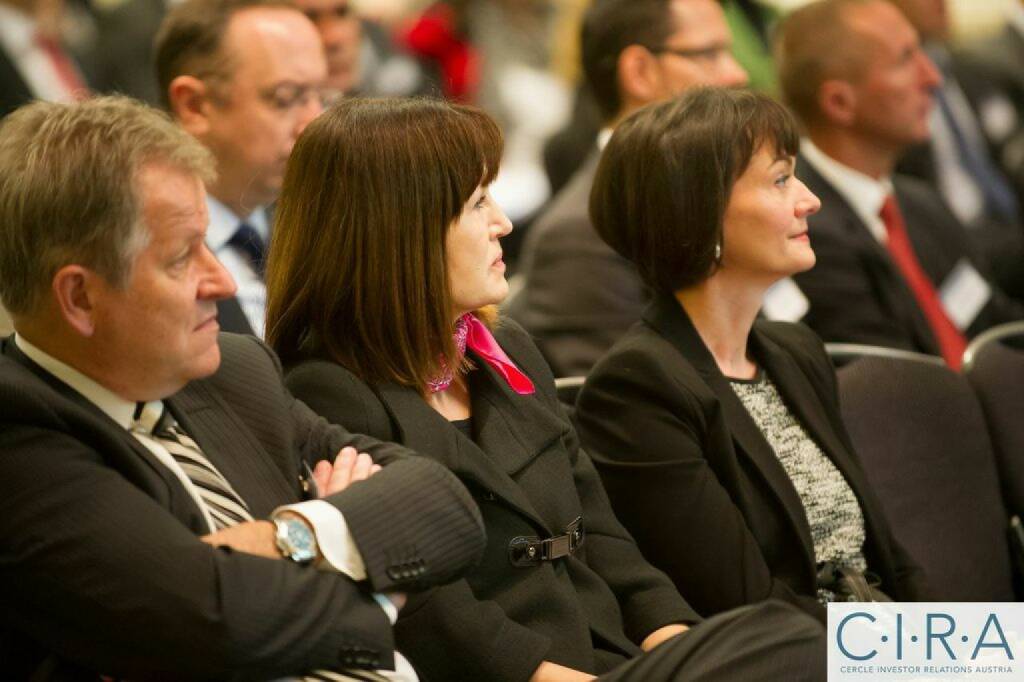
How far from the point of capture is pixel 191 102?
4043 millimetres

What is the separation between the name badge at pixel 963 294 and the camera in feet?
15.3

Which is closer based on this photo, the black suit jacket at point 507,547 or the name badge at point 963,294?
the black suit jacket at point 507,547

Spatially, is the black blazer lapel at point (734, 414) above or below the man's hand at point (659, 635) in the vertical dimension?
above

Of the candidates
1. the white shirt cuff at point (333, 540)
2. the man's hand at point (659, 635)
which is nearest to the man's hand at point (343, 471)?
the white shirt cuff at point (333, 540)

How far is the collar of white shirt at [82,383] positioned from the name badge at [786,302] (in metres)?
2.36

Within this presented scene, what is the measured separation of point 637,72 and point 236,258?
143cm

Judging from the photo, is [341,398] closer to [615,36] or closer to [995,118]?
[615,36]

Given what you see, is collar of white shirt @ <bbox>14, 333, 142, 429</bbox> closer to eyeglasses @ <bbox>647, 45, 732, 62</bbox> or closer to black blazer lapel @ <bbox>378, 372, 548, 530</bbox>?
black blazer lapel @ <bbox>378, 372, 548, 530</bbox>

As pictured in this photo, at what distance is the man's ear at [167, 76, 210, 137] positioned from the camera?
4.02 meters

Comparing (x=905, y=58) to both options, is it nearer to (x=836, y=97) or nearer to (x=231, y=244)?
(x=836, y=97)

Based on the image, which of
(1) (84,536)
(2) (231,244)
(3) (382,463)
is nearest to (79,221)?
(1) (84,536)

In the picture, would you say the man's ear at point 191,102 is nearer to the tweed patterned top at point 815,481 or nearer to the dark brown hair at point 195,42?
the dark brown hair at point 195,42

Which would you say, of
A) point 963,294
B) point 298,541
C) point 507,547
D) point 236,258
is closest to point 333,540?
point 298,541

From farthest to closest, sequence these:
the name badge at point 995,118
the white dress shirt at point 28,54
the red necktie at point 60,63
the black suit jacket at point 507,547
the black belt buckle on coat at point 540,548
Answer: the name badge at point 995,118, the red necktie at point 60,63, the white dress shirt at point 28,54, the black belt buckle on coat at point 540,548, the black suit jacket at point 507,547
